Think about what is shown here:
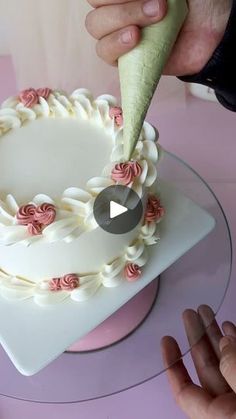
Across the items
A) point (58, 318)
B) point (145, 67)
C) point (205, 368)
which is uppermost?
point (145, 67)

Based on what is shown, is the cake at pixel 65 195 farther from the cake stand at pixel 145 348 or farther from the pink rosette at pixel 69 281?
the cake stand at pixel 145 348

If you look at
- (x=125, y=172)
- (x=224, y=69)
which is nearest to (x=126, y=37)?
(x=125, y=172)

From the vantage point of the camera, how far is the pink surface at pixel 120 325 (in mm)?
836

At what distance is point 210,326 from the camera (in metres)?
0.81

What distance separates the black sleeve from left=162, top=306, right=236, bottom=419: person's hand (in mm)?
332

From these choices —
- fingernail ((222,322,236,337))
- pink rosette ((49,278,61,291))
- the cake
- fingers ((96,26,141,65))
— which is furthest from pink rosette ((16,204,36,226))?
fingernail ((222,322,236,337))

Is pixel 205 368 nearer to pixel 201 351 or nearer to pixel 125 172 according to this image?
pixel 201 351

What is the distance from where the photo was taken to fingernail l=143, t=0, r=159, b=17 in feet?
1.86

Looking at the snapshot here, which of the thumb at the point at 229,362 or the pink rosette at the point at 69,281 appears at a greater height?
the pink rosette at the point at 69,281

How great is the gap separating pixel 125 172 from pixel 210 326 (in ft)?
0.89

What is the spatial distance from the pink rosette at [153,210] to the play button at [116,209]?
0.06 metres

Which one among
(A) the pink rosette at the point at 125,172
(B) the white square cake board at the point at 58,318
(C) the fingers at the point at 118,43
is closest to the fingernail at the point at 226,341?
(B) the white square cake board at the point at 58,318

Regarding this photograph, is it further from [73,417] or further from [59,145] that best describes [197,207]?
[73,417]

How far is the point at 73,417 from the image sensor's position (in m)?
0.85
